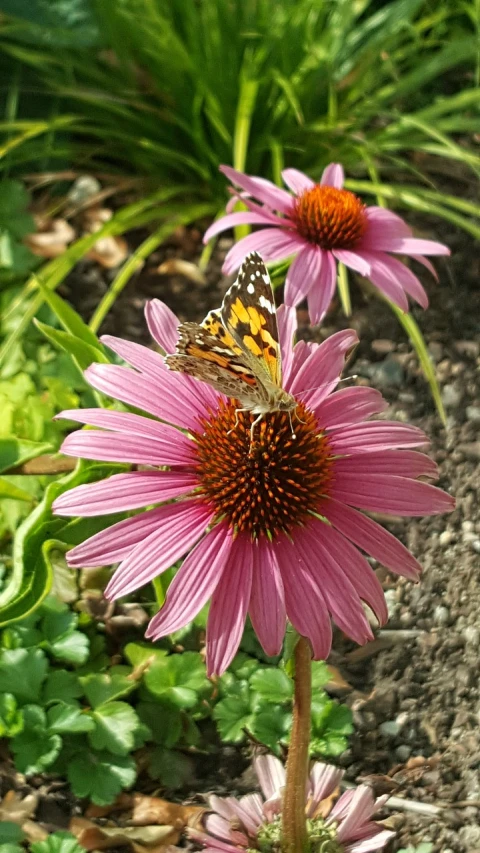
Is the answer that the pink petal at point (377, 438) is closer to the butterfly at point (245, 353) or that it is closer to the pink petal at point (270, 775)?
the butterfly at point (245, 353)

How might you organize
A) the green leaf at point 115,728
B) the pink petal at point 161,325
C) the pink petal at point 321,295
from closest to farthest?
the pink petal at point 161,325 < the green leaf at point 115,728 < the pink petal at point 321,295

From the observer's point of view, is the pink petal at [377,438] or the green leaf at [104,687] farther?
the green leaf at [104,687]

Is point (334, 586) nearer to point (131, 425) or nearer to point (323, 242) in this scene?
point (131, 425)

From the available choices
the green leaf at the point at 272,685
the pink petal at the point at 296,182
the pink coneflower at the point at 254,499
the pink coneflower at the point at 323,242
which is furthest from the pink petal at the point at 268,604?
the pink petal at the point at 296,182

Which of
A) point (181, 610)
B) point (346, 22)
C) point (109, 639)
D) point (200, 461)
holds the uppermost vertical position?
point (346, 22)

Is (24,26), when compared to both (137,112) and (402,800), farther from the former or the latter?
(402,800)

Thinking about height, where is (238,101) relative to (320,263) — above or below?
above

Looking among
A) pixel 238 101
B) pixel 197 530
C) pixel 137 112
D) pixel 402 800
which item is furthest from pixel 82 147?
pixel 402 800

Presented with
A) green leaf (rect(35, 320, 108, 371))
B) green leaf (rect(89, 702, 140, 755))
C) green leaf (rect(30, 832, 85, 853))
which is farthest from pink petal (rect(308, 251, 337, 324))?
green leaf (rect(30, 832, 85, 853))
